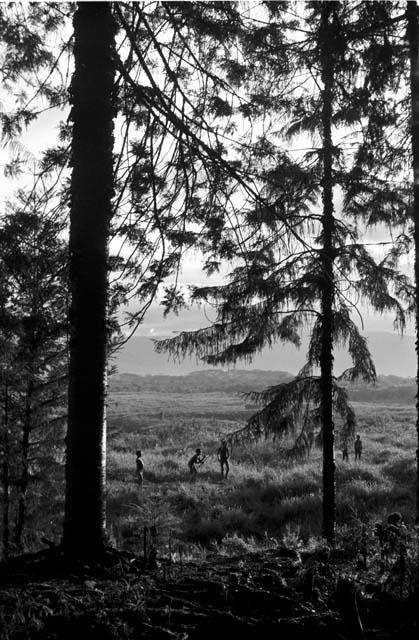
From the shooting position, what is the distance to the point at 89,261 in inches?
191

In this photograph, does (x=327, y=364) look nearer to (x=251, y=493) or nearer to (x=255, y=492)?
(x=251, y=493)

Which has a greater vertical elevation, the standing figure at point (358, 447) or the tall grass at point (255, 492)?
the standing figure at point (358, 447)

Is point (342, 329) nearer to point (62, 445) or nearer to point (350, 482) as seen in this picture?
point (62, 445)

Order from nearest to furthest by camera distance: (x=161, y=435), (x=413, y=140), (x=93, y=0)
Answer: (x=93, y=0), (x=413, y=140), (x=161, y=435)

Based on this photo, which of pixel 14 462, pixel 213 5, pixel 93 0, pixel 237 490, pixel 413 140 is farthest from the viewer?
pixel 237 490

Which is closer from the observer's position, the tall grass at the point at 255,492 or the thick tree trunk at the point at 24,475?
the thick tree trunk at the point at 24,475

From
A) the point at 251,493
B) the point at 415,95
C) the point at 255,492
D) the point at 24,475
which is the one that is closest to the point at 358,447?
the point at 255,492

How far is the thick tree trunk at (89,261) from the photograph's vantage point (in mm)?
4660

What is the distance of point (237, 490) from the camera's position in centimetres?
2002

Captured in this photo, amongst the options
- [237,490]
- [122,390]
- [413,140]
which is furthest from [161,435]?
[122,390]

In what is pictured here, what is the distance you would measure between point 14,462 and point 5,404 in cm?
140

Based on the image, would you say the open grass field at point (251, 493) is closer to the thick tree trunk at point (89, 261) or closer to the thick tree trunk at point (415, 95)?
the thick tree trunk at point (89, 261)

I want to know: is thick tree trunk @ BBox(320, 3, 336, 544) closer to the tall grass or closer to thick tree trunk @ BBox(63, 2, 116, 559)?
the tall grass

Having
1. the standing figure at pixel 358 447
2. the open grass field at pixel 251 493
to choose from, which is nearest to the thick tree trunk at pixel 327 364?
the open grass field at pixel 251 493
